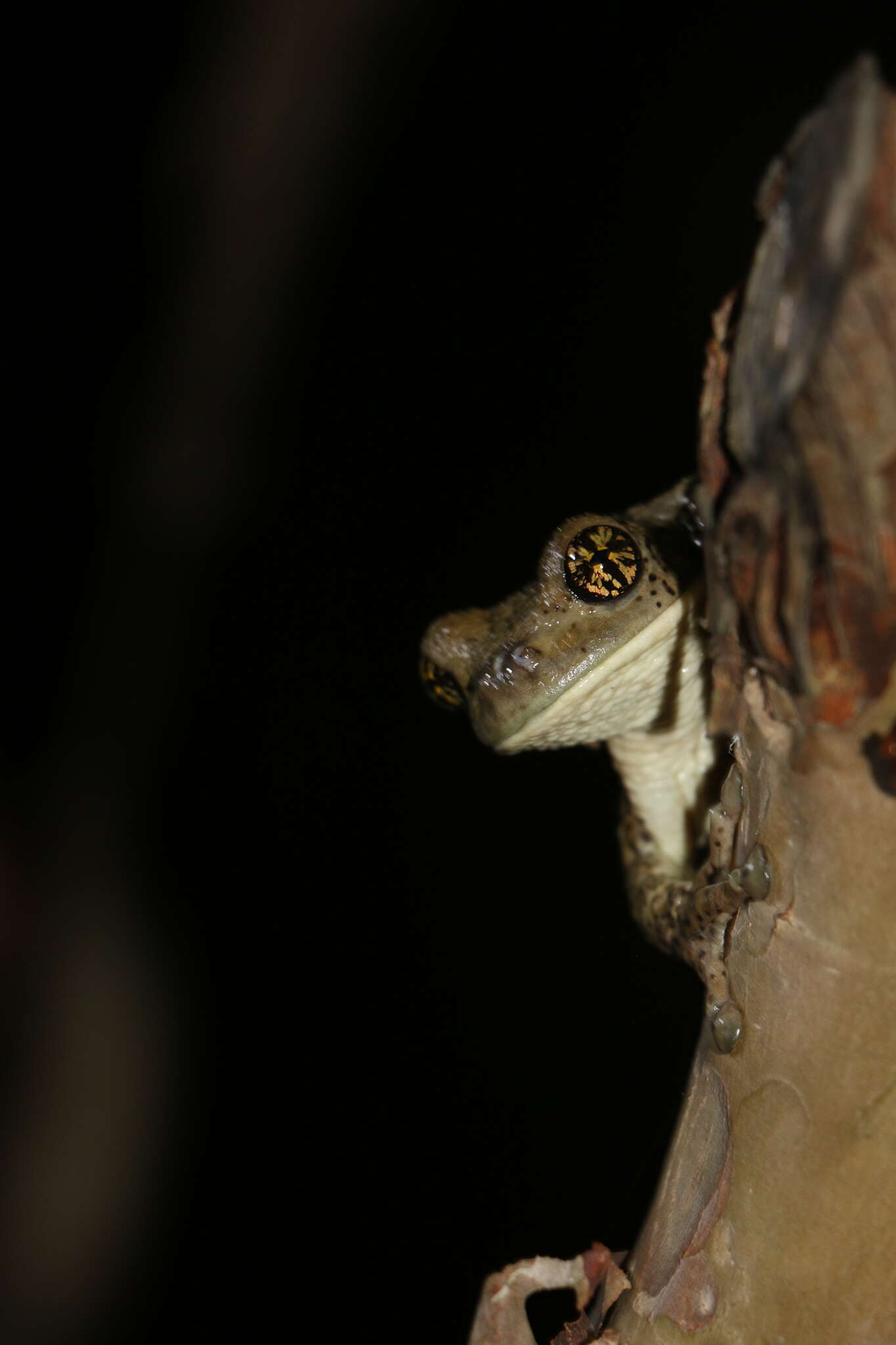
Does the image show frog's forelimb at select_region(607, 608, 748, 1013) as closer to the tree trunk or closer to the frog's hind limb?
the frog's hind limb

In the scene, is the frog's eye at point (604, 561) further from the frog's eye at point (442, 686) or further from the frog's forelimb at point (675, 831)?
the frog's eye at point (442, 686)

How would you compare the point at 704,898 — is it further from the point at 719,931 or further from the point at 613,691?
the point at 613,691

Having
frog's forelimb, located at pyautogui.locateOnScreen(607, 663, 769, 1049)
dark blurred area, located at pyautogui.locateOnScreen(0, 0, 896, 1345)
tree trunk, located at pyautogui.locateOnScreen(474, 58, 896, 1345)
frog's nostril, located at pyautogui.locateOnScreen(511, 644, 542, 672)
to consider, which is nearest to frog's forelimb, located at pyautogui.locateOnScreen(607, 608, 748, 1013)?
frog's forelimb, located at pyautogui.locateOnScreen(607, 663, 769, 1049)

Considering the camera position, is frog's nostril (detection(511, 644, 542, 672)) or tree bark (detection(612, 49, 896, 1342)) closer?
tree bark (detection(612, 49, 896, 1342))

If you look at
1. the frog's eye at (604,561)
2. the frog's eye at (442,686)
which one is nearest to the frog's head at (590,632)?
the frog's eye at (604,561)

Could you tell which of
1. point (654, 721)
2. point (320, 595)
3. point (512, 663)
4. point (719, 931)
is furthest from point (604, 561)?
point (320, 595)

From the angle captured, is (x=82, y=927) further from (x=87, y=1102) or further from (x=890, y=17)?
(x=890, y=17)
